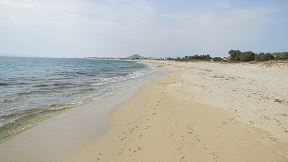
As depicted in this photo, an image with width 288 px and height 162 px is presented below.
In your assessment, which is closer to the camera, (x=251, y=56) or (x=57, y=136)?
(x=57, y=136)

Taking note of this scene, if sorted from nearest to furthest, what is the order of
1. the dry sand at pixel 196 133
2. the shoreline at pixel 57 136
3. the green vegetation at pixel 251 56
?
the dry sand at pixel 196 133 < the shoreline at pixel 57 136 < the green vegetation at pixel 251 56

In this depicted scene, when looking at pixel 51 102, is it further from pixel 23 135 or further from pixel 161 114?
pixel 161 114

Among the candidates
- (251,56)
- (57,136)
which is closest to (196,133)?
(57,136)

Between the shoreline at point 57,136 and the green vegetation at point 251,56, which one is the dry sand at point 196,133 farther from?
the green vegetation at point 251,56

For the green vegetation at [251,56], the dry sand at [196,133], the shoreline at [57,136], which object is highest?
the green vegetation at [251,56]

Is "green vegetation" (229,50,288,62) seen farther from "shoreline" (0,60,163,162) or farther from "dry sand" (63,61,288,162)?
"shoreline" (0,60,163,162)

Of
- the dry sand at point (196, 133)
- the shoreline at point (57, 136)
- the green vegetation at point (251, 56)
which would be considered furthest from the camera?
the green vegetation at point (251, 56)

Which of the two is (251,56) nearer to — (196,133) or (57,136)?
(196,133)

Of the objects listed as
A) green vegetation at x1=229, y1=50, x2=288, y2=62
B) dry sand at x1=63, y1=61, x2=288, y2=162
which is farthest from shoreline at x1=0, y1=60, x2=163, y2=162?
green vegetation at x1=229, y1=50, x2=288, y2=62

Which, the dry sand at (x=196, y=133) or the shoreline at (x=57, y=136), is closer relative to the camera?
the dry sand at (x=196, y=133)

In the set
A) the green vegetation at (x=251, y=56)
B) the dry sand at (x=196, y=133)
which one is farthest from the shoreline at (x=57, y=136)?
the green vegetation at (x=251, y=56)

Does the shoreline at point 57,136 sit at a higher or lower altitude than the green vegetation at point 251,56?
lower

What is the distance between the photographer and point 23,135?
326 inches

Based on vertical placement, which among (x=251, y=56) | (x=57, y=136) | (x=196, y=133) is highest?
(x=251, y=56)
